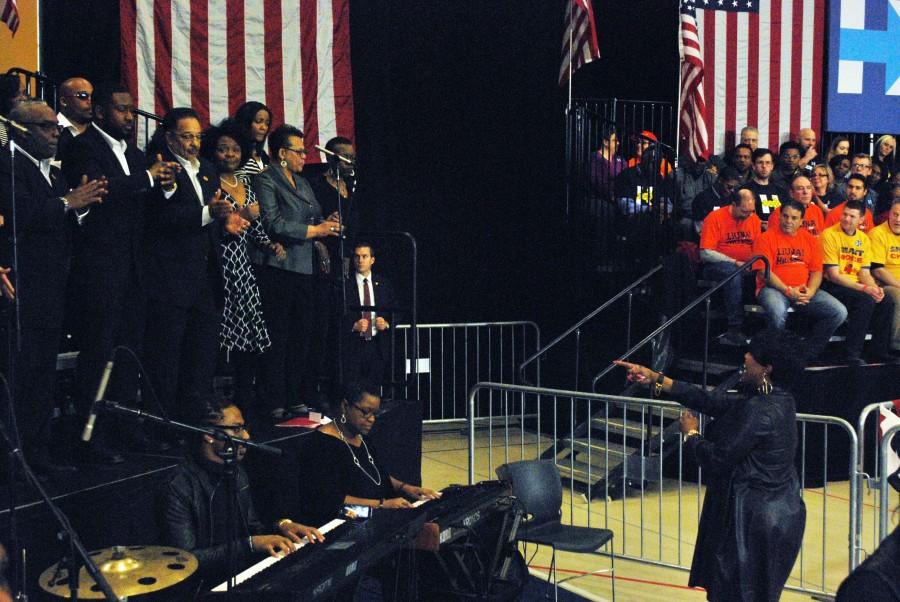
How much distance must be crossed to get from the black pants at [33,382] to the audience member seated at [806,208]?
699 cm

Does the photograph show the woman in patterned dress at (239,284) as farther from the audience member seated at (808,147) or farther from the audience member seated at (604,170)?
the audience member seated at (808,147)

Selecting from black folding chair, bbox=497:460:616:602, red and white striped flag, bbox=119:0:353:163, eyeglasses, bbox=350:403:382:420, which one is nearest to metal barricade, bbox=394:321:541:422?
red and white striped flag, bbox=119:0:353:163

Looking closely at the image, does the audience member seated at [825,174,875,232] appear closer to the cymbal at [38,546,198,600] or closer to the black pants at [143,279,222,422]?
the black pants at [143,279,222,422]

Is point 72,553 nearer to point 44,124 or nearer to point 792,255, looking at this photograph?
point 44,124

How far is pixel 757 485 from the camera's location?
5652mm

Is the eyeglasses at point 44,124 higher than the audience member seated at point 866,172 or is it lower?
higher

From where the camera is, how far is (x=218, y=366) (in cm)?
821

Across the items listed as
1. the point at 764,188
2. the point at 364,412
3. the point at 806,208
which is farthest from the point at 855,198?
the point at 364,412

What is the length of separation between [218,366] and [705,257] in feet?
15.8

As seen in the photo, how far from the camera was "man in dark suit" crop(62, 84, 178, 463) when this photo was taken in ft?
19.6

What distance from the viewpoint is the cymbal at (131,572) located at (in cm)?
389

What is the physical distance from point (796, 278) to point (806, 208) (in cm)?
117

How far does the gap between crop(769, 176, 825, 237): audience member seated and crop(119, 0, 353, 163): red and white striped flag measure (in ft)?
13.8

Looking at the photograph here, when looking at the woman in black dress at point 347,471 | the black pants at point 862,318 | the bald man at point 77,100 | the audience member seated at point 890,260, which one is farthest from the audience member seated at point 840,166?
the bald man at point 77,100
